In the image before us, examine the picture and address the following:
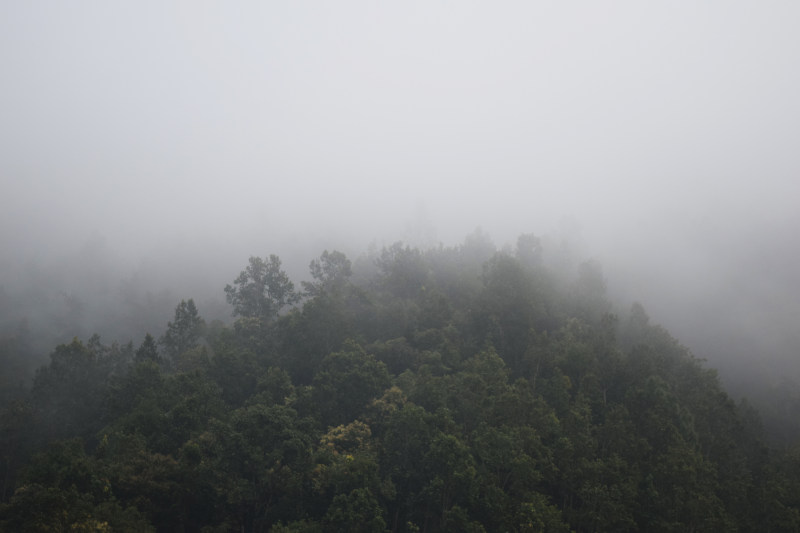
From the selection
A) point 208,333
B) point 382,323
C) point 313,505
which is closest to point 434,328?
point 382,323

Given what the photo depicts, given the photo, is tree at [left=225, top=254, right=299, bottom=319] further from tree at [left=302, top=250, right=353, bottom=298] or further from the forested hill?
tree at [left=302, top=250, right=353, bottom=298]

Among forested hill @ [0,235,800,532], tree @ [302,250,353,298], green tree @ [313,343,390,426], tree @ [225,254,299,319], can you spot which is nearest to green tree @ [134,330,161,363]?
forested hill @ [0,235,800,532]

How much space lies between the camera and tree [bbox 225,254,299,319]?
73.7 metres

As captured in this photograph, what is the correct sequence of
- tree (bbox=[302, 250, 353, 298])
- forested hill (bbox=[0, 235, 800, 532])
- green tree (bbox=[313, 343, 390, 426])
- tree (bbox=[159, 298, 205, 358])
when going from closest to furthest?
forested hill (bbox=[0, 235, 800, 532]) → green tree (bbox=[313, 343, 390, 426]) → tree (bbox=[159, 298, 205, 358]) → tree (bbox=[302, 250, 353, 298])

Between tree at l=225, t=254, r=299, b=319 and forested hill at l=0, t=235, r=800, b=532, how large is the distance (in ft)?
11.4

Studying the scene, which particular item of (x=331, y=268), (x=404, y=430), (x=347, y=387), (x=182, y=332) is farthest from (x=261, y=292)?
(x=404, y=430)

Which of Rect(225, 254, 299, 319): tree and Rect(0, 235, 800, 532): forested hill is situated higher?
Rect(225, 254, 299, 319): tree

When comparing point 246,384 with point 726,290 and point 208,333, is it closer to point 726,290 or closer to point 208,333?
point 208,333

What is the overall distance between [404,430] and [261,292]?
1829 inches

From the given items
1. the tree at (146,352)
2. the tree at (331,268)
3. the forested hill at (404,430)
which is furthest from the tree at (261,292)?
the tree at (146,352)

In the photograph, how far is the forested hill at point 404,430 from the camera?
30.4 m

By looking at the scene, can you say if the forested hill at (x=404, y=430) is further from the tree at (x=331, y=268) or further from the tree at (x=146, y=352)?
the tree at (x=331, y=268)

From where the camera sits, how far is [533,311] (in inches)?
2391

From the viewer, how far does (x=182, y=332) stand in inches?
2714
